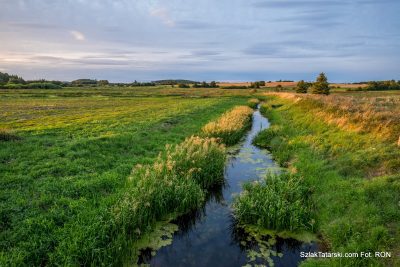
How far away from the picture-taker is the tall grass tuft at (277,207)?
9.24 meters

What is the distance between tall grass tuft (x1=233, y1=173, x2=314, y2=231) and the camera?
9.24 metres

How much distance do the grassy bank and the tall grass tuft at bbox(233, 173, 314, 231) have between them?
0.44m

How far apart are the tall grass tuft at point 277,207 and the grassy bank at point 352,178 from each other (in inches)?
17.3

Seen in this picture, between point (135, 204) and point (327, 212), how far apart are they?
599 centimetres

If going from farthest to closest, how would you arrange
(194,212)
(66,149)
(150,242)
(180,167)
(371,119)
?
(371,119) → (66,149) → (180,167) → (194,212) → (150,242)

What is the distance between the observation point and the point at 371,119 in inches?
714

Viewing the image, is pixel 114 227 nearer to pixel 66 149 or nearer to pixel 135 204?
pixel 135 204

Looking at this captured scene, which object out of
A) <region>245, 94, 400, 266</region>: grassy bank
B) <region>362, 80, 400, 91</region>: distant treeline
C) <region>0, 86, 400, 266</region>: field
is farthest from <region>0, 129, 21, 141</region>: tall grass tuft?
<region>362, 80, 400, 91</region>: distant treeline

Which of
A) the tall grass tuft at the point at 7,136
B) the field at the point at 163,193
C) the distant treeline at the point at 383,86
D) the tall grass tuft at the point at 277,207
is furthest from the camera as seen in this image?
the distant treeline at the point at 383,86

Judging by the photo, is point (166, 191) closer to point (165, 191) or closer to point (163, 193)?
point (165, 191)

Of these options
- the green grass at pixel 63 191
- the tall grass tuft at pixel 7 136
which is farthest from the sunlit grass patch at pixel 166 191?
the tall grass tuft at pixel 7 136

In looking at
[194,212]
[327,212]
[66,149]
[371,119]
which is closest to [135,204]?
[194,212]

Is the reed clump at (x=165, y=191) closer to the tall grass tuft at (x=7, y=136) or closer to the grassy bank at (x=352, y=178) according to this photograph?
the grassy bank at (x=352, y=178)

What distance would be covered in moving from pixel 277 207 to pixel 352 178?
353 cm
